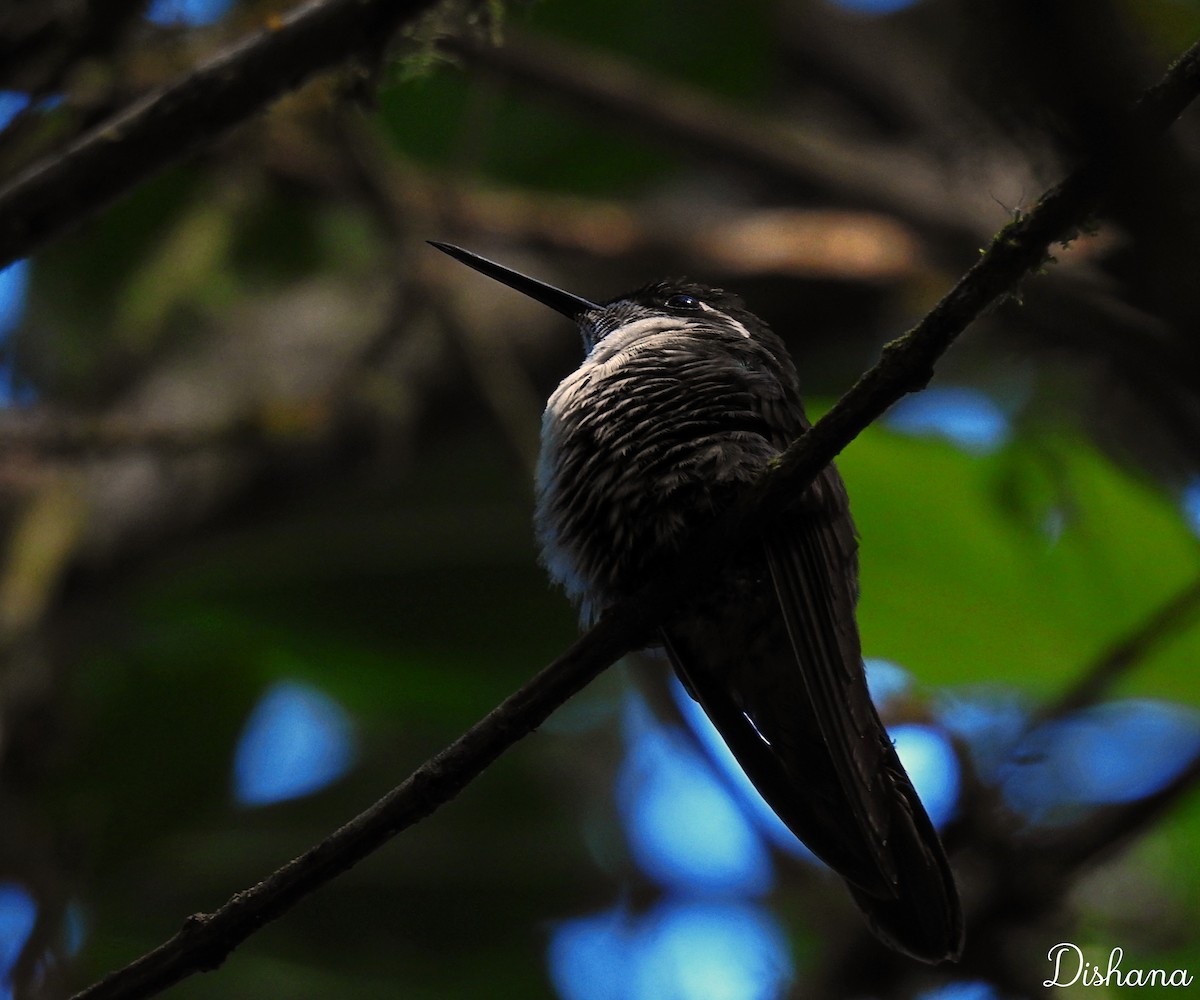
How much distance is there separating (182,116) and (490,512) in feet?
13.4

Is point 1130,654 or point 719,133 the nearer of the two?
point 1130,654

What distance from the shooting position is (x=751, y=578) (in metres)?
2.42

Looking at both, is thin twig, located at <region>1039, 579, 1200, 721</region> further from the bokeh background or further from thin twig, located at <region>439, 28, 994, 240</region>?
thin twig, located at <region>439, 28, 994, 240</region>

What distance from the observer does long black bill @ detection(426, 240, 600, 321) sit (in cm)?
282

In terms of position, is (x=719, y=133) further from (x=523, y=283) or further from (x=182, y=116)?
(x=182, y=116)

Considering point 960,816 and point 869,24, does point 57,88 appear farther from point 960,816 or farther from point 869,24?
point 869,24

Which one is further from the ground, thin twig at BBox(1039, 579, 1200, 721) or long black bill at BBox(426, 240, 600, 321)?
long black bill at BBox(426, 240, 600, 321)

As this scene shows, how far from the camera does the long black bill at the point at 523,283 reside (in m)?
2.82

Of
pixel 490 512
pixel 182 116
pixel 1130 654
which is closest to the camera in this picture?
pixel 182 116
